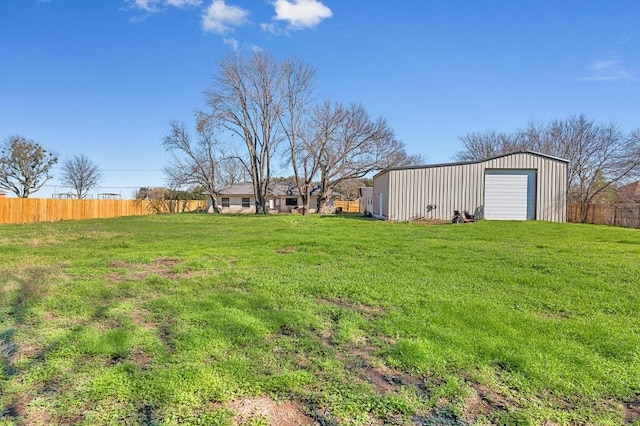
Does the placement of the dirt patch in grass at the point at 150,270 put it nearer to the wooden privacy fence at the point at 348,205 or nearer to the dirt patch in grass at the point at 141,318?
the dirt patch in grass at the point at 141,318

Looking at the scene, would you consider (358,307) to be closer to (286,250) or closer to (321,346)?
(321,346)

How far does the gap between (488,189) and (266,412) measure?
19621mm

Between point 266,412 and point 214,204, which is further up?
point 214,204

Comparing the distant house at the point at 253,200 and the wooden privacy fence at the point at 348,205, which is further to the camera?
the wooden privacy fence at the point at 348,205

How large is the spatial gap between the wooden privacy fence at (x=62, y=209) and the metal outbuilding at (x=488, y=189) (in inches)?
862

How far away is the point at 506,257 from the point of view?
733 centimetres

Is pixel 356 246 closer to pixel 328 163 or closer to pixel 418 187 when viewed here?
pixel 418 187

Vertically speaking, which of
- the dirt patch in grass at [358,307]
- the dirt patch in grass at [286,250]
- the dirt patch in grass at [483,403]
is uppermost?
the dirt patch in grass at [286,250]

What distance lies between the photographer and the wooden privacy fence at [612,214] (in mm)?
18734

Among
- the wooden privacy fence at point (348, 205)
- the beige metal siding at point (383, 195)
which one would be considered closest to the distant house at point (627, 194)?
the beige metal siding at point (383, 195)

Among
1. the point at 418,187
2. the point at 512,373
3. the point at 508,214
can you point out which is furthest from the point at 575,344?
the point at 508,214

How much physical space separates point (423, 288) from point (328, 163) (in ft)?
89.6

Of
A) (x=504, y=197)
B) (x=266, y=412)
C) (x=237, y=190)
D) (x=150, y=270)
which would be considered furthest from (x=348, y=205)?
(x=266, y=412)

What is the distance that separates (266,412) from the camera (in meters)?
2.17
